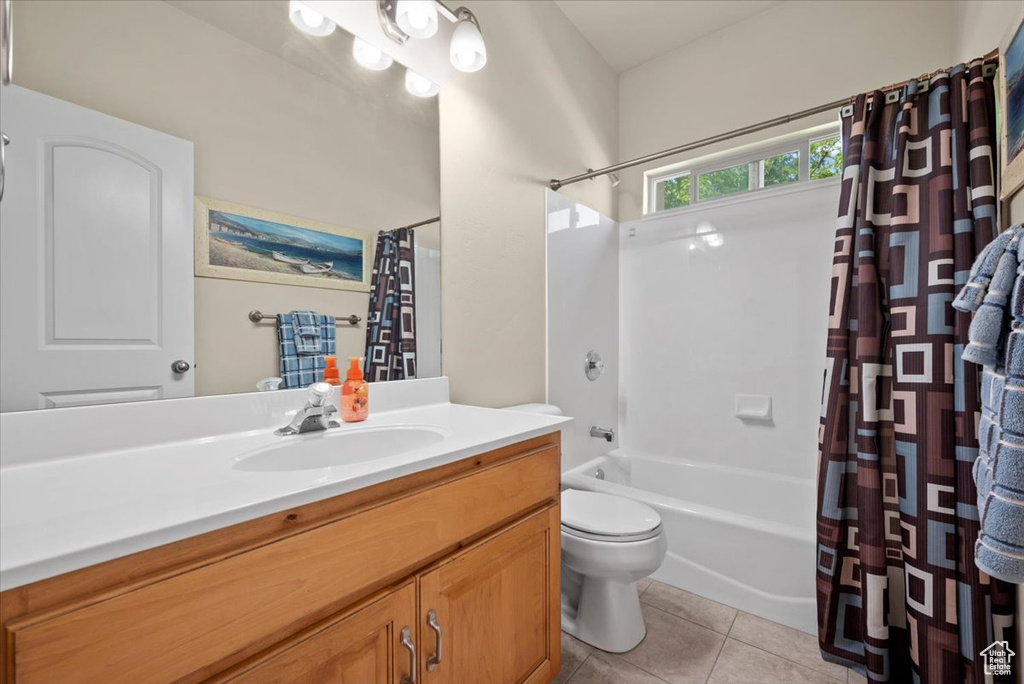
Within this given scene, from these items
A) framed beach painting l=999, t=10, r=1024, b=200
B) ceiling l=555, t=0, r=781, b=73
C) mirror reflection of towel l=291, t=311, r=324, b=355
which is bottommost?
mirror reflection of towel l=291, t=311, r=324, b=355

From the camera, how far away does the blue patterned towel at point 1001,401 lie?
2.71ft

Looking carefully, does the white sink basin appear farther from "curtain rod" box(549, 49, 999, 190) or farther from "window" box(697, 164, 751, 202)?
"window" box(697, 164, 751, 202)

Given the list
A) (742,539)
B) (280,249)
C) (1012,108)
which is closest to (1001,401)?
(1012,108)

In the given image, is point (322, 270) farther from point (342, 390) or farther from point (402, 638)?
point (402, 638)

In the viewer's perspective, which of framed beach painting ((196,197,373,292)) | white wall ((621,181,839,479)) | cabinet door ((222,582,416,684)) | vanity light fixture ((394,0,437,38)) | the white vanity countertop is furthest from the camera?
white wall ((621,181,839,479))

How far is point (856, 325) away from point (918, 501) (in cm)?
57

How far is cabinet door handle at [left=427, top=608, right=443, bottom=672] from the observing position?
0.88 metres

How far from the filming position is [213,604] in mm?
593

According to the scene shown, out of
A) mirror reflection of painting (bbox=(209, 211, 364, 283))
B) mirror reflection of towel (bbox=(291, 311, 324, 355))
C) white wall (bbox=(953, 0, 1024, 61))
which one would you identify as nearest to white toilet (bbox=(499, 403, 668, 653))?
mirror reflection of towel (bbox=(291, 311, 324, 355))

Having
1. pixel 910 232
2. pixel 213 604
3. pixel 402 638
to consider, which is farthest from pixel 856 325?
pixel 213 604

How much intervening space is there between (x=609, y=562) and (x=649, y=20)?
2.59 metres

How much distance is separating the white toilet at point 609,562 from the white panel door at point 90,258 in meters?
1.27

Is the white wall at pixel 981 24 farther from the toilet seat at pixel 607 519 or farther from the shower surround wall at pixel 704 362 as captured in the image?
the toilet seat at pixel 607 519

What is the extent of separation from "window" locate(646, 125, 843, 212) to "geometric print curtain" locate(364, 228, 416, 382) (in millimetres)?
1773
